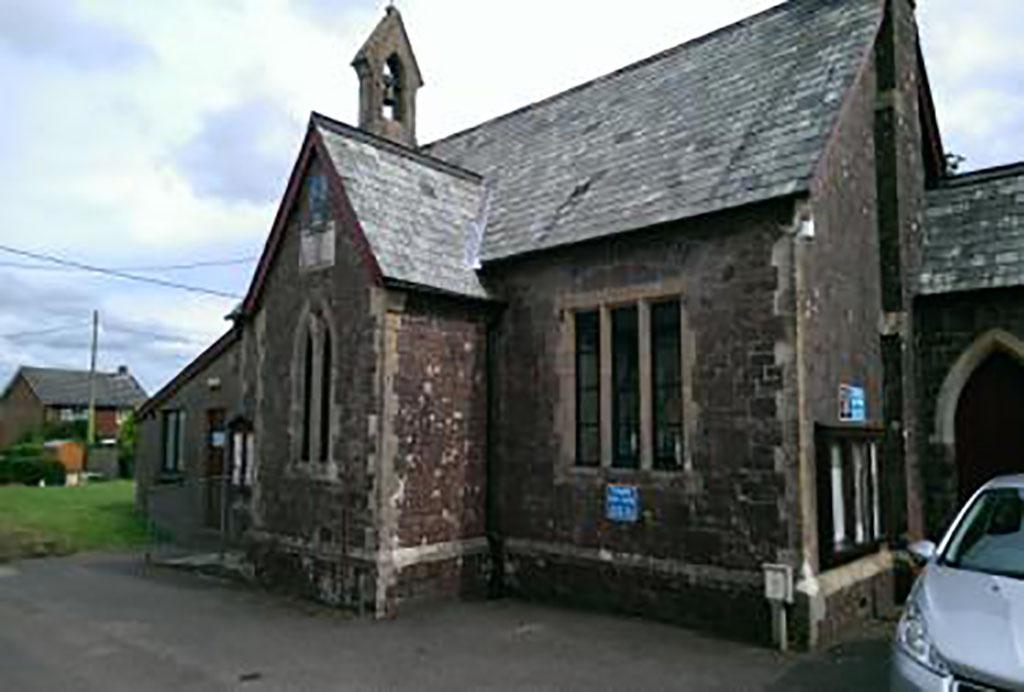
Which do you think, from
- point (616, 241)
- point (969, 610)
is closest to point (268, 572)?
point (616, 241)

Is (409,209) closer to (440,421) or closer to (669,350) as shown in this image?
(440,421)

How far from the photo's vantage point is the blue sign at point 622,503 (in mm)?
10570

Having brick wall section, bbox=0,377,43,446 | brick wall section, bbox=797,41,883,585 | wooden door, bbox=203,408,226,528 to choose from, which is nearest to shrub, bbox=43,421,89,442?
brick wall section, bbox=0,377,43,446

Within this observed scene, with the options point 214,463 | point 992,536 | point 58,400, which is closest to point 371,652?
point 992,536

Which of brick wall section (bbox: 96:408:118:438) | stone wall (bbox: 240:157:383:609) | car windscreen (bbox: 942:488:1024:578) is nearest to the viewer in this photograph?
car windscreen (bbox: 942:488:1024:578)

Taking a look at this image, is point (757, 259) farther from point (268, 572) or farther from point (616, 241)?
point (268, 572)

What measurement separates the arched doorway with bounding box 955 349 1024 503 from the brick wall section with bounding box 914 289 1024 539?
222mm

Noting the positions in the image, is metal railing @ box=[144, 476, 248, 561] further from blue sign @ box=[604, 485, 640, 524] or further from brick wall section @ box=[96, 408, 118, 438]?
brick wall section @ box=[96, 408, 118, 438]

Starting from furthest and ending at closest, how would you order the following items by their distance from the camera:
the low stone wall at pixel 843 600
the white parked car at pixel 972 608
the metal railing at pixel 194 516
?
the metal railing at pixel 194 516, the low stone wall at pixel 843 600, the white parked car at pixel 972 608

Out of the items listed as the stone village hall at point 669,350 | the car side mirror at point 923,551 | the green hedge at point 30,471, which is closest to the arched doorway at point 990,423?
the stone village hall at point 669,350

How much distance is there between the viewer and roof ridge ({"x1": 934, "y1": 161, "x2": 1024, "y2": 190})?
39.1ft

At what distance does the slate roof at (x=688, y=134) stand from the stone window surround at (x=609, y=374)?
92 cm

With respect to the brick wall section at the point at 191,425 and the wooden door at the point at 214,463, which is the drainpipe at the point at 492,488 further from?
the wooden door at the point at 214,463

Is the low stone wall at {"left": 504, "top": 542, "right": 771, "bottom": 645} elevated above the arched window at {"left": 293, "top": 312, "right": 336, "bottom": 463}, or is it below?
below
